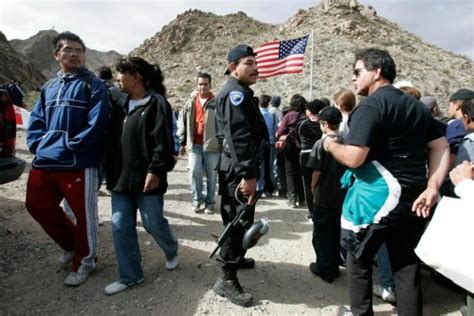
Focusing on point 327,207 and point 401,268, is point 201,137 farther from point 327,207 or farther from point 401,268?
point 401,268

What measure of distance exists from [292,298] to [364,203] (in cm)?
132

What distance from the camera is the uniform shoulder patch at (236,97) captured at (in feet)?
8.93

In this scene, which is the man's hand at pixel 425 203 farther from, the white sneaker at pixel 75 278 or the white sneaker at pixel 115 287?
the white sneaker at pixel 75 278

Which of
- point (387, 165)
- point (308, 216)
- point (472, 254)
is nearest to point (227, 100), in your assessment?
point (387, 165)

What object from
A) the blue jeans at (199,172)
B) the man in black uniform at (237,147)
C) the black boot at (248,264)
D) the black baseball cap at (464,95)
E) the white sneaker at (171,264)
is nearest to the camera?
the man in black uniform at (237,147)

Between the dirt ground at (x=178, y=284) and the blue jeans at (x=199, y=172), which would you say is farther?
the blue jeans at (x=199, y=172)

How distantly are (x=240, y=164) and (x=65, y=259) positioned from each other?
2020 mm

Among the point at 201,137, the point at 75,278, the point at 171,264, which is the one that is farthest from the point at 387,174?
the point at 201,137

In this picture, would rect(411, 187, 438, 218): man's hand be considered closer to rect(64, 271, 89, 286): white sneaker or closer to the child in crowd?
the child in crowd

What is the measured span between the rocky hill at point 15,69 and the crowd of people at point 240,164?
117ft

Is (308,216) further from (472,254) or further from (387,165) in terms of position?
(472,254)

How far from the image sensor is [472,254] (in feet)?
5.91

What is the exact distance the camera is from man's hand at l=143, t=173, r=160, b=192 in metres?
2.94

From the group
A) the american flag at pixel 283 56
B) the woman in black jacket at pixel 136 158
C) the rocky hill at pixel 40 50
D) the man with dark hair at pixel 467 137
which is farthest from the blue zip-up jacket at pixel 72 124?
the rocky hill at pixel 40 50
